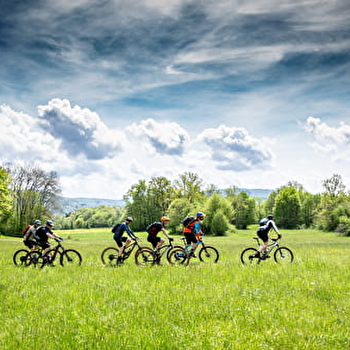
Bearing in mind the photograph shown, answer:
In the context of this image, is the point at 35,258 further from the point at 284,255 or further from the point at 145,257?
the point at 284,255

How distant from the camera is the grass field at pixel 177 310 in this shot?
602 centimetres

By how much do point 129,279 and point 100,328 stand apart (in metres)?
4.93

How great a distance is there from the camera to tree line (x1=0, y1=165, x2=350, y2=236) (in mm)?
64875

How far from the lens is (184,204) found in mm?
71500

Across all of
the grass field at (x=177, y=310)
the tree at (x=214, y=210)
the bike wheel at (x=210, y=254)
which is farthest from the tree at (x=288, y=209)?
the grass field at (x=177, y=310)

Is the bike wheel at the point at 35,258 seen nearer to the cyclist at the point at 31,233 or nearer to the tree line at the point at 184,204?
the cyclist at the point at 31,233

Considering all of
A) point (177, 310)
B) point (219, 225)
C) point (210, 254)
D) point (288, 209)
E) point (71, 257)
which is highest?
point (288, 209)

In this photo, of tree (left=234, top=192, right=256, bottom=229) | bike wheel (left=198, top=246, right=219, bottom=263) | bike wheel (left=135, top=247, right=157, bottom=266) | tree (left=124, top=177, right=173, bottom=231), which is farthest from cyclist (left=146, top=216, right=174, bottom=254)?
tree (left=234, top=192, right=256, bottom=229)

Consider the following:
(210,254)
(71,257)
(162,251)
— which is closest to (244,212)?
(210,254)

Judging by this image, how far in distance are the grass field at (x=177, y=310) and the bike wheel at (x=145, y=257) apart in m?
2.22

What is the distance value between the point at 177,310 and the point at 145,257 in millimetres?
7338

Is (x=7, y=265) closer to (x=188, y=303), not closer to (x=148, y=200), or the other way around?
(x=188, y=303)

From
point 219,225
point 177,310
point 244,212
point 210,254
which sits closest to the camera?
point 177,310

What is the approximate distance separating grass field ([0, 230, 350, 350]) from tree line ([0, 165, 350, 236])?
45214mm
